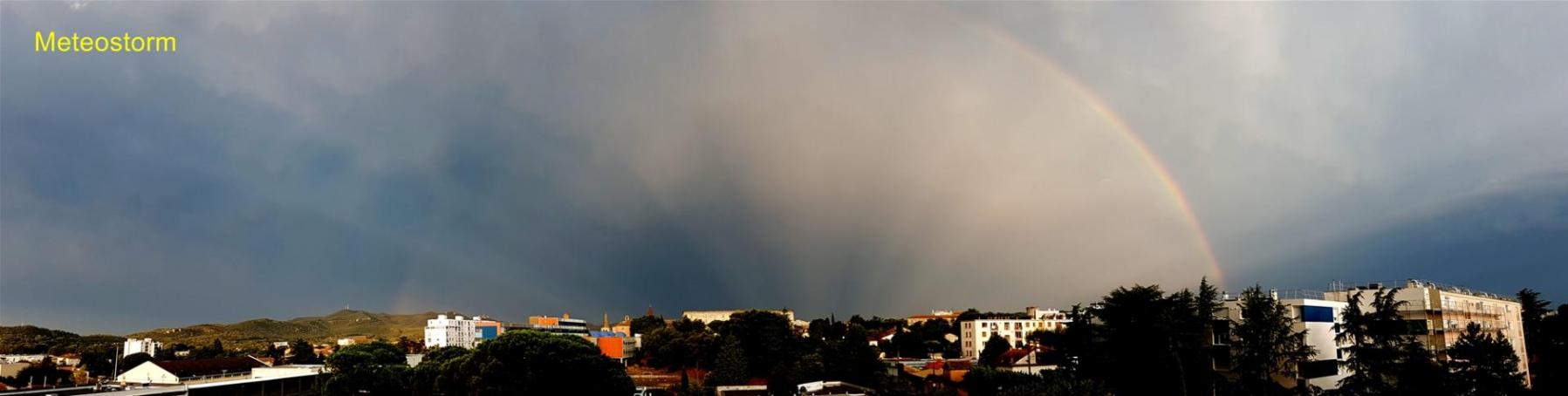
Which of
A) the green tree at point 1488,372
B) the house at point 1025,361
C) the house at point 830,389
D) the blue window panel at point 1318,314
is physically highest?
the blue window panel at point 1318,314

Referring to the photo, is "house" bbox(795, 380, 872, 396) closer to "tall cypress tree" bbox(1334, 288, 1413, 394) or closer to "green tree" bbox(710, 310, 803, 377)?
"green tree" bbox(710, 310, 803, 377)

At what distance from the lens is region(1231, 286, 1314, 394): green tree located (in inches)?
1549

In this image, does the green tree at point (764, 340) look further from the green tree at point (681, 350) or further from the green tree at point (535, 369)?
the green tree at point (535, 369)

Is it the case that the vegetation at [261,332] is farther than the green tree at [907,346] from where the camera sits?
Yes

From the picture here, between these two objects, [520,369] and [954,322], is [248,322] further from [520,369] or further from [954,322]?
[520,369]

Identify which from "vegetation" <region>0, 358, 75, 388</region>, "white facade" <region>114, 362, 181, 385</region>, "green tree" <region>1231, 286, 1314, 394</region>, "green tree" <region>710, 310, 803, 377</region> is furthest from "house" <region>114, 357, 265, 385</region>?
"green tree" <region>1231, 286, 1314, 394</region>

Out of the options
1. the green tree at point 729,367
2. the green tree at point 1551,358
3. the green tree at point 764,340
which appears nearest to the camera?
the green tree at point 1551,358

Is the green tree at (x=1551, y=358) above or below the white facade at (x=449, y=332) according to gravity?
below

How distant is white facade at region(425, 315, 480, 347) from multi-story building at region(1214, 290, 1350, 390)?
108 m

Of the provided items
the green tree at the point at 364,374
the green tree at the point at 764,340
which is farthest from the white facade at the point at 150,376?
the green tree at the point at 764,340

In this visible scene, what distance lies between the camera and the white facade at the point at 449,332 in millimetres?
129625

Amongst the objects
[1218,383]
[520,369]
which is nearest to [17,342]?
[520,369]

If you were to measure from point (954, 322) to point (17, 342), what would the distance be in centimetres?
12166

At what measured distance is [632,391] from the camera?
172ft
